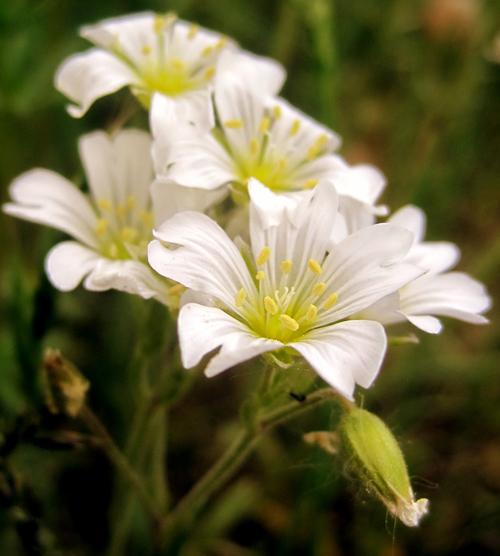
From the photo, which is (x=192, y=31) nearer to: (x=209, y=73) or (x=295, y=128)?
(x=209, y=73)

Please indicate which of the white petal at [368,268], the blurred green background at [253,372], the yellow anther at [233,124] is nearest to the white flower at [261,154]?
the yellow anther at [233,124]

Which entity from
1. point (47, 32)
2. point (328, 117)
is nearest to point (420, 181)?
point (328, 117)

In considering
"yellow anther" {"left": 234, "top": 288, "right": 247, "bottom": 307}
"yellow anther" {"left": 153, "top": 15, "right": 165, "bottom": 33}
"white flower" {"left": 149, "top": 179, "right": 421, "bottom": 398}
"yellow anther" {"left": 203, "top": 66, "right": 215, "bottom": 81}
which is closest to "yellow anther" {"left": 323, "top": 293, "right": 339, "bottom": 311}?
"white flower" {"left": 149, "top": 179, "right": 421, "bottom": 398}

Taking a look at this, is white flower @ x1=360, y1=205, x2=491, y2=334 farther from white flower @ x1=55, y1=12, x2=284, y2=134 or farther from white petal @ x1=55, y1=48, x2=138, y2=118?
white petal @ x1=55, y1=48, x2=138, y2=118

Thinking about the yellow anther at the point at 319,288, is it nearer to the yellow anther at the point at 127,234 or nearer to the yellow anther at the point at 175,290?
the yellow anther at the point at 175,290

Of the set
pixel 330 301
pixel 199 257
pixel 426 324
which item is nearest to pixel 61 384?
pixel 199 257

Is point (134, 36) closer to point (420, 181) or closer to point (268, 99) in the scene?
point (268, 99)
